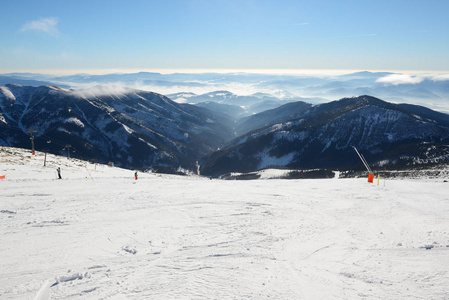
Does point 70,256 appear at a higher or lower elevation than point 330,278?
lower

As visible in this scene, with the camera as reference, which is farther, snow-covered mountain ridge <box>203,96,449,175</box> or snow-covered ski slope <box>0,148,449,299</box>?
snow-covered mountain ridge <box>203,96,449,175</box>

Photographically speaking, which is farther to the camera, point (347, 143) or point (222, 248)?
point (347, 143)

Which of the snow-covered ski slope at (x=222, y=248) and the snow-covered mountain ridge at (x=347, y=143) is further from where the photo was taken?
the snow-covered mountain ridge at (x=347, y=143)

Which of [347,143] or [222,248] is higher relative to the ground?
[347,143]

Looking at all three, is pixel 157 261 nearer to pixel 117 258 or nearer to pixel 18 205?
pixel 117 258

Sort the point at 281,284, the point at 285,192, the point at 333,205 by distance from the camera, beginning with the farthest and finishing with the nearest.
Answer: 1. the point at 285,192
2. the point at 333,205
3. the point at 281,284

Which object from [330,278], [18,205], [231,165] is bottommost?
[231,165]

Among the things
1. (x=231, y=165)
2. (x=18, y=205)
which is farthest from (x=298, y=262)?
(x=231, y=165)

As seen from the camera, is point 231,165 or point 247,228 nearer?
point 247,228
